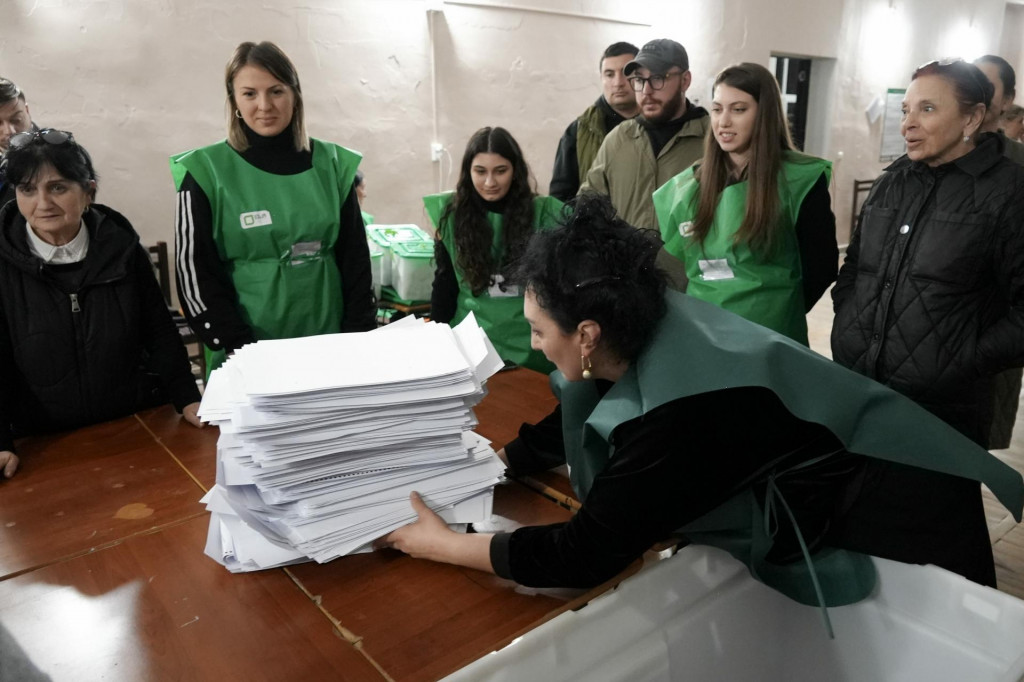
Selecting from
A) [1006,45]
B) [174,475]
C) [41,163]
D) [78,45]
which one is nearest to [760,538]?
[174,475]

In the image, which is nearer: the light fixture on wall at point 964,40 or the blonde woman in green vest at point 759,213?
the blonde woman in green vest at point 759,213

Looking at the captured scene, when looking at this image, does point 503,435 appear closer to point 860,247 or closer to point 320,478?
point 320,478

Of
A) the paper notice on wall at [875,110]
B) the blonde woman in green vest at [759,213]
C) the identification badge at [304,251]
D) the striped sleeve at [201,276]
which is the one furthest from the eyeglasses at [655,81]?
the paper notice on wall at [875,110]

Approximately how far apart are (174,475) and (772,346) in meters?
1.01

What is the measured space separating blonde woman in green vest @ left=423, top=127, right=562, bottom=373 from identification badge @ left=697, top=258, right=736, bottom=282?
1.57 feet

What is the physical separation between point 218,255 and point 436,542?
117 cm

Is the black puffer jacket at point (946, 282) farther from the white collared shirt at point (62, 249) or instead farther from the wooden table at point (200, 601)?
the white collared shirt at point (62, 249)

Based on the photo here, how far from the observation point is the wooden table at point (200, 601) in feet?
2.70

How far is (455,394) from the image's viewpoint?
1044 mm

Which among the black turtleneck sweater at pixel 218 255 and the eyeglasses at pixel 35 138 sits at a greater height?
the eyeglasses at pixel 35 138

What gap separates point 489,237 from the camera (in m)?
2.21

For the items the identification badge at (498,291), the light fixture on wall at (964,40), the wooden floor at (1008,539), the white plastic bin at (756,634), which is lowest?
the wooden floor at (1008,539)

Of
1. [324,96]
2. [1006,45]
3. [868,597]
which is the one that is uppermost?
[1006,45]

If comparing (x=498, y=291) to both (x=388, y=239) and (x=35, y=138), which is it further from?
(x=388, y=239)
